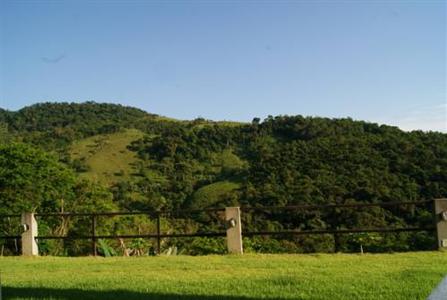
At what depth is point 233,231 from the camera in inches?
496

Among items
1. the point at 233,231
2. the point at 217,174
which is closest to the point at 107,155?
the point at 217,174

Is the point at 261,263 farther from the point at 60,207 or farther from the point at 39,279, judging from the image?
the point at 60,207

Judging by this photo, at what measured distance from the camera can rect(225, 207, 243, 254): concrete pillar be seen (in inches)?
492

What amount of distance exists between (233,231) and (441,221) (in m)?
4.39

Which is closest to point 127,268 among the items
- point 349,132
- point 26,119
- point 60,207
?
point 60,207

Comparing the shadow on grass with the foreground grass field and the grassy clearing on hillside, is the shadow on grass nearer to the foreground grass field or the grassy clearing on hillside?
the foreground grass field

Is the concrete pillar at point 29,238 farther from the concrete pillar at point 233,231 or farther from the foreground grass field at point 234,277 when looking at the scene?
the concrete pillar at point 233,231

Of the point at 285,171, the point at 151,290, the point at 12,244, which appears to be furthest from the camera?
the point at 285,171

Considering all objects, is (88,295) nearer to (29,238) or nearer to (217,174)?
(29,238)

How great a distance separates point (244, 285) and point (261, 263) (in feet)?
9.03

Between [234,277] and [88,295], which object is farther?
[234,277]

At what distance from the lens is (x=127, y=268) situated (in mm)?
9961

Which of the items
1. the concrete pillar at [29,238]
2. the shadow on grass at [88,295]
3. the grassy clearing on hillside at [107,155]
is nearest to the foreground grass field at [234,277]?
the shadow on grass at [88,295]

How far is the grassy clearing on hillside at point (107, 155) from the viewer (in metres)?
76.9
